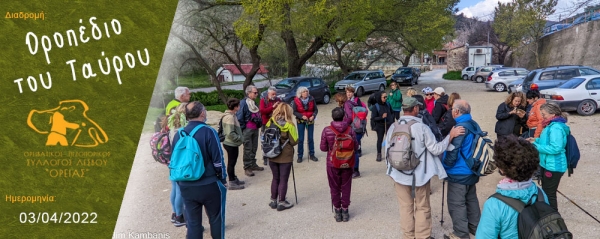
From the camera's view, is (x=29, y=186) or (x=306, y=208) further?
(x=306, y=208)

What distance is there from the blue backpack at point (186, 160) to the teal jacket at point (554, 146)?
3503 millimetres

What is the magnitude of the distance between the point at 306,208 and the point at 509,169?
3.23m

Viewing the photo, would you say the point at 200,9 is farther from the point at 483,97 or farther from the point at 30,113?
the point at 483,97

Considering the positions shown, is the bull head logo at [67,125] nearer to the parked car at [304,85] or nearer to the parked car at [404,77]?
the parked car at [304,85]

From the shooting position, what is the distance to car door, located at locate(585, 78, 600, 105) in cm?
1098

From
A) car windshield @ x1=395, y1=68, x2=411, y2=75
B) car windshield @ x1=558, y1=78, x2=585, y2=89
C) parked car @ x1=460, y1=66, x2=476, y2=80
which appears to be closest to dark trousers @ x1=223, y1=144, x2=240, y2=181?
car windshield @ x1=558, y1=78, x2=585, y2=89

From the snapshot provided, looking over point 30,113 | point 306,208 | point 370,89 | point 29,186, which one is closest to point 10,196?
point 29,186

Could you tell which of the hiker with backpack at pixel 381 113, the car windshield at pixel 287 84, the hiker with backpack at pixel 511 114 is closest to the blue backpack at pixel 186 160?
the hiker with backpack at pixel 381 113

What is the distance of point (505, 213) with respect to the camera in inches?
79.9

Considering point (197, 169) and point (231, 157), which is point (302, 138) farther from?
point (197, 169)

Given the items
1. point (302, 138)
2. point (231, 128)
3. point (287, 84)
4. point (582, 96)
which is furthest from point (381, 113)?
point (287, 84)

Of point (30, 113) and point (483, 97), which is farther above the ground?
point (30, 113)

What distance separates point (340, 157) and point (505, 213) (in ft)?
7.55

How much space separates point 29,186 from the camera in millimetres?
4586
